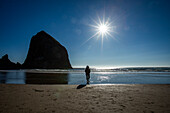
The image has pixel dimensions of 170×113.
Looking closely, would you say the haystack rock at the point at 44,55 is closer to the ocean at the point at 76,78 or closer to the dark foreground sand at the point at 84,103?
the ocean at the point at 76,78

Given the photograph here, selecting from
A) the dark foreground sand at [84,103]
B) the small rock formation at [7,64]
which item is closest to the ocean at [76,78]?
the dark foreground sand at [84,103]

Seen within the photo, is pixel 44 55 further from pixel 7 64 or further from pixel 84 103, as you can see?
pixel 84 103

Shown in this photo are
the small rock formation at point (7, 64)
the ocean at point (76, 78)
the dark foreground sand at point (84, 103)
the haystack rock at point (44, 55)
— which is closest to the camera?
the dark foreground sand at point (84, 103)

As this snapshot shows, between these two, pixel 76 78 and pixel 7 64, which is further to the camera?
pixel 7 64

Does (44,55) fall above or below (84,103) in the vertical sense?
above

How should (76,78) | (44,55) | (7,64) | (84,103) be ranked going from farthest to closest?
(7,64) < (44,55) < (76,78) < (84,103)

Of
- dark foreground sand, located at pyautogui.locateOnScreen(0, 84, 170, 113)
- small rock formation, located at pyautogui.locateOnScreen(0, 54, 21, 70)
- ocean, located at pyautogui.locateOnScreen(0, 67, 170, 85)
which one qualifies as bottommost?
ocean, located at pyautogui.locateOnScreen(0, 67, 170, 85)

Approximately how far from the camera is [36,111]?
4148 mm

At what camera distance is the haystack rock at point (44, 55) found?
10102cm

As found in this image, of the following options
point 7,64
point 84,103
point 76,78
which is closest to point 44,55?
point 7,64

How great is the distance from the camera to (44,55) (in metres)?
104

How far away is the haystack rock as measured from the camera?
10102cm

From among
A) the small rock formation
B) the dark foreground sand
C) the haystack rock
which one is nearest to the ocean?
the dark foreground sand

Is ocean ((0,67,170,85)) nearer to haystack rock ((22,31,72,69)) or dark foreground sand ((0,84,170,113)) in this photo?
dark foreground sand ((0,84,170,113))
